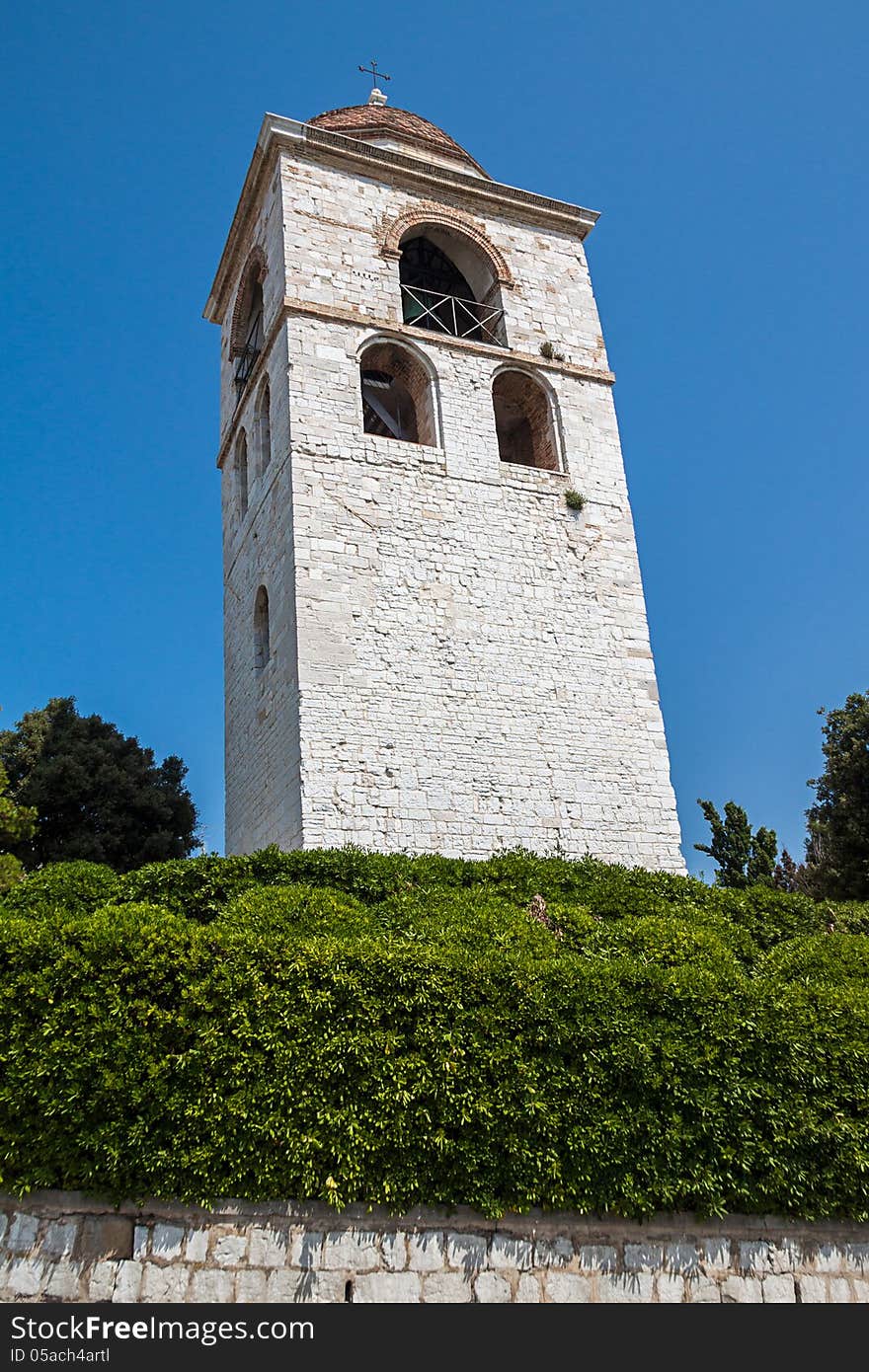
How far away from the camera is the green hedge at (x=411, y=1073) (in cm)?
593

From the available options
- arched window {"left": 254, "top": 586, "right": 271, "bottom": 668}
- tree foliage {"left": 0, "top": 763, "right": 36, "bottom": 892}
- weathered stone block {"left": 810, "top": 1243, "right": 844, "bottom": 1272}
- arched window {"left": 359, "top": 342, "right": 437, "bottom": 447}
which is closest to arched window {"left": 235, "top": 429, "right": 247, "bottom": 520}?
arched window {"left": 359, "top": 342, "right": 437, "bottom": 447}

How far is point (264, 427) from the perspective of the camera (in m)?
15.6

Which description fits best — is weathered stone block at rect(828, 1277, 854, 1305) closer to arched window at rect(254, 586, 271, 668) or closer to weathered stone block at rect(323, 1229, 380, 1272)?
weathered stone block at rect(323, 1229, 380, 1272)

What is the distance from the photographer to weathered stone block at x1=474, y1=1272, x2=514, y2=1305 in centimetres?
607

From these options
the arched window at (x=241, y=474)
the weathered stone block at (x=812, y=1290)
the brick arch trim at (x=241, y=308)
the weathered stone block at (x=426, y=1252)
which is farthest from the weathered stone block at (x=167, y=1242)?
the brick arch trim at (x=241, y=308)

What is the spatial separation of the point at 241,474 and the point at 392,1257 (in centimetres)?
1309

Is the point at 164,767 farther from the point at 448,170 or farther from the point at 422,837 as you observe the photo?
the point at 448,170

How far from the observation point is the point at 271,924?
309 inches

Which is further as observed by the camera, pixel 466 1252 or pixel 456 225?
pixel 456 225

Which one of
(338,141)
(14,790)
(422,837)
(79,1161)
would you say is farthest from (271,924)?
(338,141)

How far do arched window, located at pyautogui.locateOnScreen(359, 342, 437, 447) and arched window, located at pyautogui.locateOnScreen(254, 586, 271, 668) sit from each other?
3.10 m

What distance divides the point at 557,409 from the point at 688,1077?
438 inches

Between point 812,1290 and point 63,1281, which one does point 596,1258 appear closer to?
point 812,1290

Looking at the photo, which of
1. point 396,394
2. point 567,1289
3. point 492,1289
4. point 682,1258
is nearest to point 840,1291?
point 682,1258
